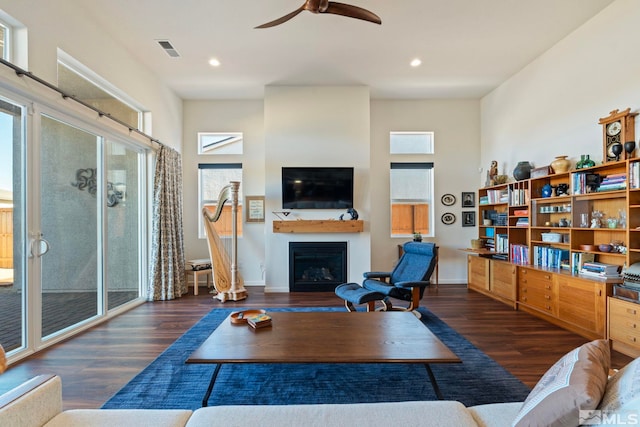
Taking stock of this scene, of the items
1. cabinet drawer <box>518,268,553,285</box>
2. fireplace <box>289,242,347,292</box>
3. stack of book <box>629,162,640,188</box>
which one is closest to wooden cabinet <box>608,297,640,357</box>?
cabinet drawer <box>518,268,553,285</box>

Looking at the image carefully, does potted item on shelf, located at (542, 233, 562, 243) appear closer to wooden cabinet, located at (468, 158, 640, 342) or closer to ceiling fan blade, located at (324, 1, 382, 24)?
wooden cabinet, located at (468, 158, 640, 342)

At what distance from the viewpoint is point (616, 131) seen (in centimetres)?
302

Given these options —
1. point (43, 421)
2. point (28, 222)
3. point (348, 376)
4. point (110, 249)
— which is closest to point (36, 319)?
point (28, 222)

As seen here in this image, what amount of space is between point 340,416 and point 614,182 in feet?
11.7

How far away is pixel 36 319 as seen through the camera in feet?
8.66

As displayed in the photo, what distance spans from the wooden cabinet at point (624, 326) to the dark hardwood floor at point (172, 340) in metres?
0.11

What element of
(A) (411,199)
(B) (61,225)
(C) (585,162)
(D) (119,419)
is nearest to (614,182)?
(C) (585,162)

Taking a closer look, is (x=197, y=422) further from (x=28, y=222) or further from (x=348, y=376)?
(x=28, y=222)

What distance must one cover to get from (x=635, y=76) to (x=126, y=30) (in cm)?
548

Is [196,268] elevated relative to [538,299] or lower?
elevated

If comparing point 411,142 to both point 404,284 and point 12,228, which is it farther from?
point 12,228

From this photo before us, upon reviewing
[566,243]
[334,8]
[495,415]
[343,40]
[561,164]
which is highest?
[343,40]

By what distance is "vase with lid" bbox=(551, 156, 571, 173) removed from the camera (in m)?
3.54

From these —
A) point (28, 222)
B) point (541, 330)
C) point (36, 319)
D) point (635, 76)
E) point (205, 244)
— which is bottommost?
point (541, 330)
